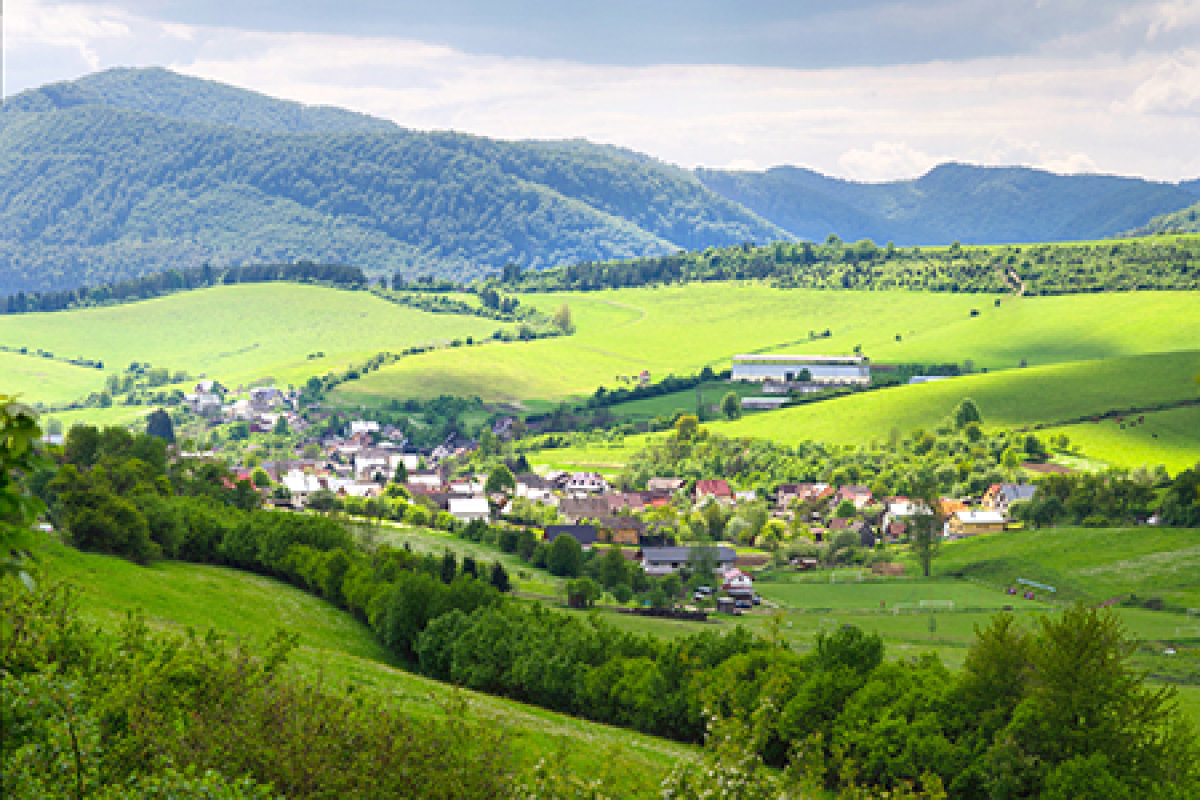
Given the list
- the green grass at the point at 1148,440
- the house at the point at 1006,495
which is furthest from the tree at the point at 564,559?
the green grass at the point at 1148,440

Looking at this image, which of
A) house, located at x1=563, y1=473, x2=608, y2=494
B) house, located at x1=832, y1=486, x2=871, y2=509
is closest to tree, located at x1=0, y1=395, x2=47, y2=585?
house, located at x1=832, y1=486, x2=871, y2=509

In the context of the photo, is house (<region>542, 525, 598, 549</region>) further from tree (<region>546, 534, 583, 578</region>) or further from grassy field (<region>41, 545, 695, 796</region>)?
grassy field (<region>41, 545, 695, 796</region>)

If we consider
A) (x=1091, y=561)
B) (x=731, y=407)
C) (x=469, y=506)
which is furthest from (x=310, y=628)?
(x=731, y=407)

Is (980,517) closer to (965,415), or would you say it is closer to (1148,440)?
(1148,440)

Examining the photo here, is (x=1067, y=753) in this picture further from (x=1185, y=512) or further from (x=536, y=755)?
(x=1185, y=512)

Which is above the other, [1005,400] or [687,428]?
[1005,400]
